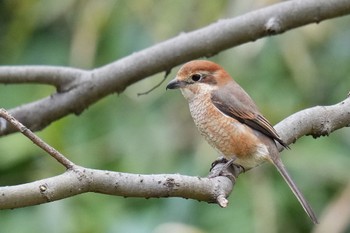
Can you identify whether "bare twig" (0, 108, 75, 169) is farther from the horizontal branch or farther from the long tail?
the long tail

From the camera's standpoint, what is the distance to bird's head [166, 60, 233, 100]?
10.3ft

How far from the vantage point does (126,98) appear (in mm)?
4250

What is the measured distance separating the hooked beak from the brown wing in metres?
0.12

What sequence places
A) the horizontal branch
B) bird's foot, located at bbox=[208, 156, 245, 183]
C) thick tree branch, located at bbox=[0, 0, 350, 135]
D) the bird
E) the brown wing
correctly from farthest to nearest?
thick tree branch, located at bbox=[0, 0, 350, 135] < the brown wing < the bird < bird's foot, located at bbox=[208, 156, 245, 183] < the horizontal branch

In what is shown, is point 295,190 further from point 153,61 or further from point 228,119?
point 153,61

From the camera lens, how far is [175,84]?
313cm

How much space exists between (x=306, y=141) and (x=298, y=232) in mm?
430

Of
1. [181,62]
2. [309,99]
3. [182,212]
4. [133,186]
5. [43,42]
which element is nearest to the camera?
[133,186]

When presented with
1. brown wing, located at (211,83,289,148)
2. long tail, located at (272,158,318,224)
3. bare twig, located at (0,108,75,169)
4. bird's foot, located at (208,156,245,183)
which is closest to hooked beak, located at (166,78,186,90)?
brown wing, located at (211,83,289,148)

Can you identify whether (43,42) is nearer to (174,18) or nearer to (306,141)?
(174,18)

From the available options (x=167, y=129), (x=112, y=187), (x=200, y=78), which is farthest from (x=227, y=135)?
(x=167, y=129)

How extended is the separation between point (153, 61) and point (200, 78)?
0.60ft

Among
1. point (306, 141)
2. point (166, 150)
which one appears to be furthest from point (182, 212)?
point (306, 141)

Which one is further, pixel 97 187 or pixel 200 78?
pixel 200 78
